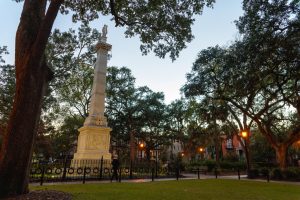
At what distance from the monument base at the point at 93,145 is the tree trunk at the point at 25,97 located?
9.77 metres

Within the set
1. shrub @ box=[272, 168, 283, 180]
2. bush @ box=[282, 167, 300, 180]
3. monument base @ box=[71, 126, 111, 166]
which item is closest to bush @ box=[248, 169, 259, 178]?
shrub @ box=[272, 168, 283, 180]

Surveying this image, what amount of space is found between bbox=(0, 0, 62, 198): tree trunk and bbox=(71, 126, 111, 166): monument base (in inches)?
385

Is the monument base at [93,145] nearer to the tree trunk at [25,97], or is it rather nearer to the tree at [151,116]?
the tree trunk at [25,97]

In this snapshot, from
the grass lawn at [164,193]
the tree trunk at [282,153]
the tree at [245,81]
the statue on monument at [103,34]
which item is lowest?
the grass lawn at [164,193]

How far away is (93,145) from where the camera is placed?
Result: 16.8 meters

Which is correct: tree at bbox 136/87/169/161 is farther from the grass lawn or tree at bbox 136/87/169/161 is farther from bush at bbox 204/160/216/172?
the grass lawn

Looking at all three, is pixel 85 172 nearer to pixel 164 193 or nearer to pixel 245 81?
pixel 164 193

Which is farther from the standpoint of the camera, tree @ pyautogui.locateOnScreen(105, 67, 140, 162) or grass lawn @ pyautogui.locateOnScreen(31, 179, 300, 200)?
tree @ pyautogui.locateOnScreen(105, 67, 140, 162)

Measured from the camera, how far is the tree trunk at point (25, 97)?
6082mm

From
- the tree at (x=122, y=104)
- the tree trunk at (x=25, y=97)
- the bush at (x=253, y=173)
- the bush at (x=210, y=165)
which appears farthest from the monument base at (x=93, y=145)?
the tree at (x=122, y=104)

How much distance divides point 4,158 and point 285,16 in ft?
48.4

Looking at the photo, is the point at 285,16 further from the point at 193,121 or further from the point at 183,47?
the point at 193,121

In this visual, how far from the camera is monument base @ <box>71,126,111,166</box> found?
16.2 m

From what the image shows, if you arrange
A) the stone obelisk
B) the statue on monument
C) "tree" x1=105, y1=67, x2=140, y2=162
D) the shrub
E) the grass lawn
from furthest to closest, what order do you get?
"tree" x1=105, y1=67, x2=140, y2=162 < the statue on monument < the shrub < the stone obelisk < the grass lawn
